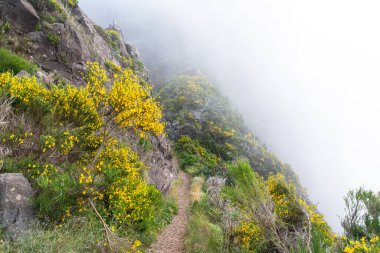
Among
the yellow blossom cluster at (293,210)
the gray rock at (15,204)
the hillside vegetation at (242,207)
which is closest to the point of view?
Answer: the gray rock at (15,204)

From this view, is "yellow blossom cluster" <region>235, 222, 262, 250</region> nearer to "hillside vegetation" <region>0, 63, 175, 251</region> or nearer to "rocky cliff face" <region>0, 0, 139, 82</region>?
"hillside vegetation" <region>0, 63, 175, 251</region>

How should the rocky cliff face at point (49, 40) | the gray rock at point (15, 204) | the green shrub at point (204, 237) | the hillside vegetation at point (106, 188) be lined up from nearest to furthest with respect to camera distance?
the gray rock at point (15, 204) < the hillside vegetation at point (106, 188) < the green shrub at point (204, 237) < the rocky cliff face at point (49, 40)

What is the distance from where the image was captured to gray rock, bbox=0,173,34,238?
503 cm

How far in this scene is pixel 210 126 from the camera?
4125 centimetres

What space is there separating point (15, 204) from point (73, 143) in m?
2.41

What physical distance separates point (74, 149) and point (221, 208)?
30.6 ft

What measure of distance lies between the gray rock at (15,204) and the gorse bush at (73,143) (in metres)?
0.24

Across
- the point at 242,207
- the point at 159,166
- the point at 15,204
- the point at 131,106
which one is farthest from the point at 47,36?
the point at 242,207

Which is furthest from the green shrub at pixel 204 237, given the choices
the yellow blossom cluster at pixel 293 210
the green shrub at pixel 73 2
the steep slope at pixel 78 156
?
the green shrub at pixel 73 2

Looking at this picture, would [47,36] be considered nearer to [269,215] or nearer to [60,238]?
[60,238]

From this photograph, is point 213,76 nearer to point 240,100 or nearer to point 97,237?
point 240,100

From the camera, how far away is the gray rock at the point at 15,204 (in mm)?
5031

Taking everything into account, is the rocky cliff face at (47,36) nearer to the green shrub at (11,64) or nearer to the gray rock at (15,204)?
the green shrub at (11,64)

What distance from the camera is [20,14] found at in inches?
540
